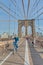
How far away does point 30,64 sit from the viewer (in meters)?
6.90

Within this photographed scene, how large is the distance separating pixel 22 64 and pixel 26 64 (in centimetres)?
A: 14

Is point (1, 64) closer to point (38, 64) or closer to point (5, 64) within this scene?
point (5, 64)

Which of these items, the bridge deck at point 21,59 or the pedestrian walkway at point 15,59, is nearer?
the pedestrian walkway at point 15,59

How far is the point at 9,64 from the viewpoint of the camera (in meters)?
6.97

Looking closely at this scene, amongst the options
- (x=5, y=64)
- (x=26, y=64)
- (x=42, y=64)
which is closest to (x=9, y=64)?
(x=5, y=64)

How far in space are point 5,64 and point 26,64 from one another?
710 mm

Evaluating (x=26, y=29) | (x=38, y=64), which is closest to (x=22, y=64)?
(x=38, y=64)

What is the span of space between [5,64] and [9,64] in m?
0.14

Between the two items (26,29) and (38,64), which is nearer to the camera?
(38,64)

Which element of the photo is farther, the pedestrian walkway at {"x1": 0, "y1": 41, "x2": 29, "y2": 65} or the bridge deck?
the bridge deck

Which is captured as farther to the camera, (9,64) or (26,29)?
(26,29)

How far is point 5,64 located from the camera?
6961 mm

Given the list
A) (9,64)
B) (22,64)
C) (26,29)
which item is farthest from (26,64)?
(26,29)

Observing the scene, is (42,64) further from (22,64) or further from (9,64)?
(9,64)
